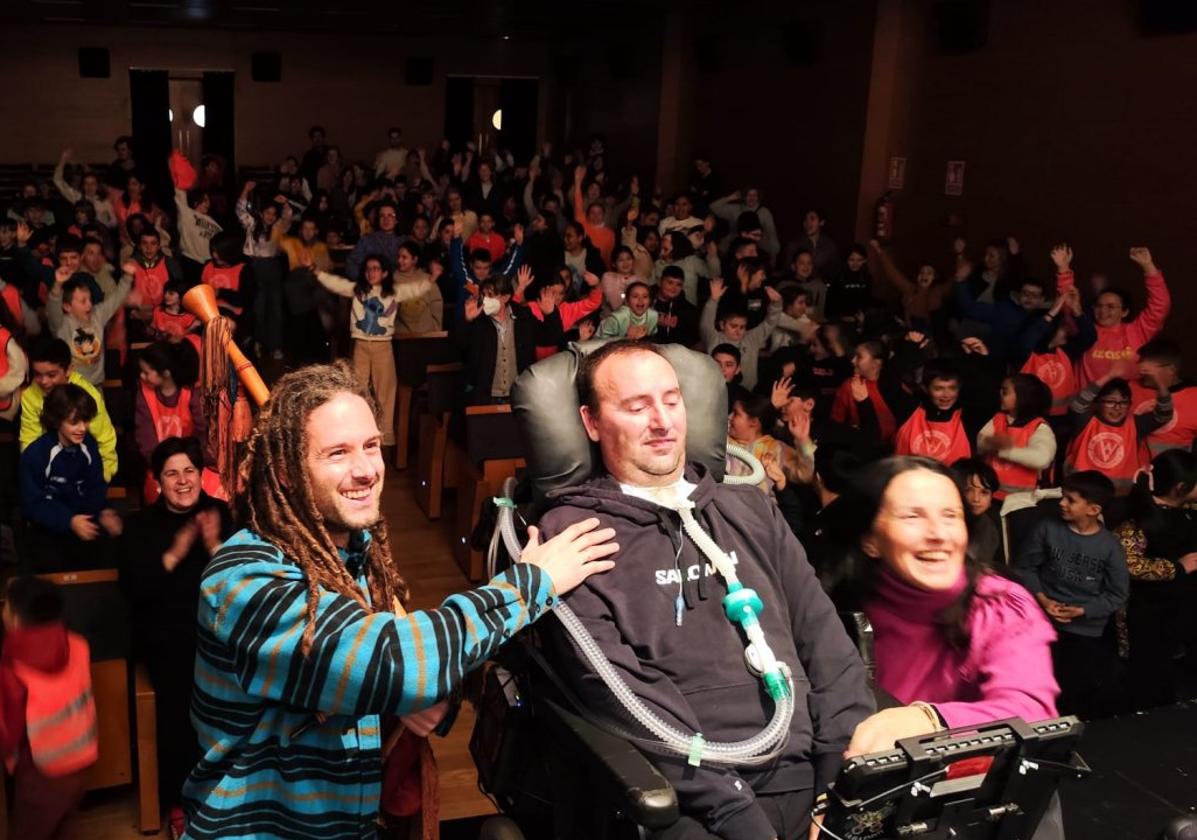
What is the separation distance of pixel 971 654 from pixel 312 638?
1232mm

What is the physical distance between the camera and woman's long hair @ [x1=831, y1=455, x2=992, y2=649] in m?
2.07

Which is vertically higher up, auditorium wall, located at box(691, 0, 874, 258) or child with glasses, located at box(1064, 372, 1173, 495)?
auditorium wall, located at box(691, 0, 874, 258)

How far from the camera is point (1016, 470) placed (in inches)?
171

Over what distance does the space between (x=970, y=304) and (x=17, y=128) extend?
11.6 meters

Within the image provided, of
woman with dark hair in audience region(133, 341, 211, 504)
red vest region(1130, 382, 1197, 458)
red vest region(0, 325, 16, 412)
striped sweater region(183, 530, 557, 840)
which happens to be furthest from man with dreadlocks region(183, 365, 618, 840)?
red vest region(1130, 382, 1197, 458)

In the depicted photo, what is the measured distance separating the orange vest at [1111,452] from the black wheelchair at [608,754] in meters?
2.72

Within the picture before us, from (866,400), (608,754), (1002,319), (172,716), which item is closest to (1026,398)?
(866,400)

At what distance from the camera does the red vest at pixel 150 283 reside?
646 cm

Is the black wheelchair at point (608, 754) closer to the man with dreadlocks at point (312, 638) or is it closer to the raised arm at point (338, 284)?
the man with dreadlocks at point (312, 638)

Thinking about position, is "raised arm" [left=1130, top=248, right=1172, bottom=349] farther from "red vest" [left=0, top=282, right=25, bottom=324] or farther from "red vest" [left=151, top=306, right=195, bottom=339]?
"red vest" [left=0, top=282, right=25, bottom=324]

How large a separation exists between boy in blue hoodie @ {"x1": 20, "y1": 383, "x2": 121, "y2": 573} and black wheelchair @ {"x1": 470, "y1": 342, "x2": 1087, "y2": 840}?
2.17 meters

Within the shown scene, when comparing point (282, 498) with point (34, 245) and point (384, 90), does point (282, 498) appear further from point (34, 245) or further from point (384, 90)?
point (384, 90)

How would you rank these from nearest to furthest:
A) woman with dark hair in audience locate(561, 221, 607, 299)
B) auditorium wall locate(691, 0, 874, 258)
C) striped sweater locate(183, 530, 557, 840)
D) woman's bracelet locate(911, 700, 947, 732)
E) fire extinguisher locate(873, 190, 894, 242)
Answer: striped sweater locate(183, 530, 557, 840) → woman's bracelet locate(911, 700, 947, 732) → woman with dark hair in audience locate(561, 221, 607, 299) → fire extinguisher locate(873, 190, 894, 242) → auditorium wall locate(691, 0, 874, 258)

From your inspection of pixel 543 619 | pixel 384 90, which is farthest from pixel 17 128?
pixel 543 619
